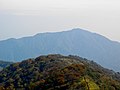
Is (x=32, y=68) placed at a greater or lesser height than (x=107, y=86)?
lesser

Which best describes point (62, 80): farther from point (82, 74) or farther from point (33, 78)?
point (33, 78)

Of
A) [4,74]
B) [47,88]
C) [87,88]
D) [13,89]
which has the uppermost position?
[87,88]

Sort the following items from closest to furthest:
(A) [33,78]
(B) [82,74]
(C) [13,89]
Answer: (B) [82,74]
(C) [13,89]
(A) [33,78]

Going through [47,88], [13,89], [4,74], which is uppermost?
[47,88]

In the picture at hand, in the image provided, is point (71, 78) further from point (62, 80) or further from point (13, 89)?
point (13, 89)

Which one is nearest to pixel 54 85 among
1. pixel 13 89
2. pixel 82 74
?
pixel 82 74

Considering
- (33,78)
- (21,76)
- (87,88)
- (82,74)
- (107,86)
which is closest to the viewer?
(87,88)

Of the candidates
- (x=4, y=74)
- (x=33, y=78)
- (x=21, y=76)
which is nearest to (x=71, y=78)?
(x=33, y=78)

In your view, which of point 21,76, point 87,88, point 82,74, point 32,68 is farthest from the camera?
point 32,68

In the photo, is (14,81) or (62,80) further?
(14,81)
